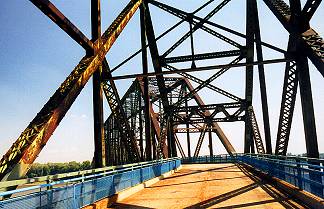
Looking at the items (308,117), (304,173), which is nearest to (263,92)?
(308,117)

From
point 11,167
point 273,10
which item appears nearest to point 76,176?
Result: point 11,167

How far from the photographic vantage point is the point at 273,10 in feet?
39.4

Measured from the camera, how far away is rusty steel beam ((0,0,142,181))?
559cm

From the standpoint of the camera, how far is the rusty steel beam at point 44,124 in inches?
220

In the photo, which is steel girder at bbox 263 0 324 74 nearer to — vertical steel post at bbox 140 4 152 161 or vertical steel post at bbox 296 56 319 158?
vertical steel post at bbox 296 56 319 158

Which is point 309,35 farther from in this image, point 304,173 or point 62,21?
point 62,21

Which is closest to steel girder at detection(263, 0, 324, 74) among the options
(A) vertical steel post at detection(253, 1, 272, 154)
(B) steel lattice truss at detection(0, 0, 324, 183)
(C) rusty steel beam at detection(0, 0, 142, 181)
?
(B) steel lattice truss at detection(0, 0, 324, 183)

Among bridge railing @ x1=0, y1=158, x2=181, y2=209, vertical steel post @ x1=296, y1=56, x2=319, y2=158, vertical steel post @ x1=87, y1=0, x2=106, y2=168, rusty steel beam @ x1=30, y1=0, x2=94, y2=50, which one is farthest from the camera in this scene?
vertical steel post @ x1=87, y1=0, x2=106, y2=168

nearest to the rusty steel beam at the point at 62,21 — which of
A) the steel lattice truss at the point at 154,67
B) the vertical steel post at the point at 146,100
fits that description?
the steel lattice truss at the point at 154,67

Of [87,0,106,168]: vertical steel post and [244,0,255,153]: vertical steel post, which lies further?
[244,0,255,153]: vertical steel post

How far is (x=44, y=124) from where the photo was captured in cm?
646

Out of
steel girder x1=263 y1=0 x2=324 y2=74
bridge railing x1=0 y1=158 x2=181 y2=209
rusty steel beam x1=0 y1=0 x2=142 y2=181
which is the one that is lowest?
bridge railing x1=0 y1=158 x2=181 y2=209

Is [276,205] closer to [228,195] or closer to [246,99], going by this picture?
[228,195]

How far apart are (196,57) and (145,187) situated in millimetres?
10113
